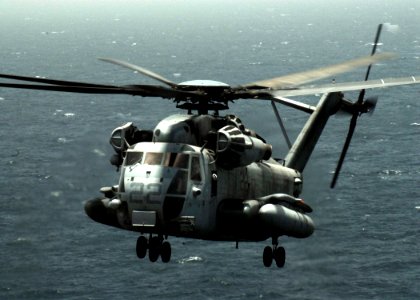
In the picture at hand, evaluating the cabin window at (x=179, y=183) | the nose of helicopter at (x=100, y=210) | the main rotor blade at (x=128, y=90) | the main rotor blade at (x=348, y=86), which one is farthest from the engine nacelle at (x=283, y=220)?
the nose of helicopter at (x=100, y=210)

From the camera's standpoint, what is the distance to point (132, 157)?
40.2m

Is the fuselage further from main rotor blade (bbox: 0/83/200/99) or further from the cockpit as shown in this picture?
main rotor blade (bbox: 0/83/200/99)

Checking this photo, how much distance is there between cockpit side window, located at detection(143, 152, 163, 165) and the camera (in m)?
39.4

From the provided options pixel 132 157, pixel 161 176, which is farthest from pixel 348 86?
pixel 132 157

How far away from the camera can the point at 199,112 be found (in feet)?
139

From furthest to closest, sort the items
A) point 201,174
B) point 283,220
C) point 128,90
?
point 283,220 → point 201,174 → point 128,90

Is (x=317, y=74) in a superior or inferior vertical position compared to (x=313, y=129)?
superior

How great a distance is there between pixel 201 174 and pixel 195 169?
0.34 meters

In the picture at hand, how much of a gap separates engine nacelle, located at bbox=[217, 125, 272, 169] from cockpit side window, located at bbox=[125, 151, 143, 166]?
11.1 feet

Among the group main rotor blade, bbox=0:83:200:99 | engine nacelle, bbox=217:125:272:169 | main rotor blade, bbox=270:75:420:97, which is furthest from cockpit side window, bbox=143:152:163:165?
main rotor blade, bbox=270:75:420:97

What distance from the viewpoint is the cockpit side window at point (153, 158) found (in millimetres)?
39406

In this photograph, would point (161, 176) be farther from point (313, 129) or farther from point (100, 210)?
point (313, 129)

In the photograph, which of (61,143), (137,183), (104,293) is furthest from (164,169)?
(61,143)

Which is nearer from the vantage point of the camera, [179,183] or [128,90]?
[128,90]
